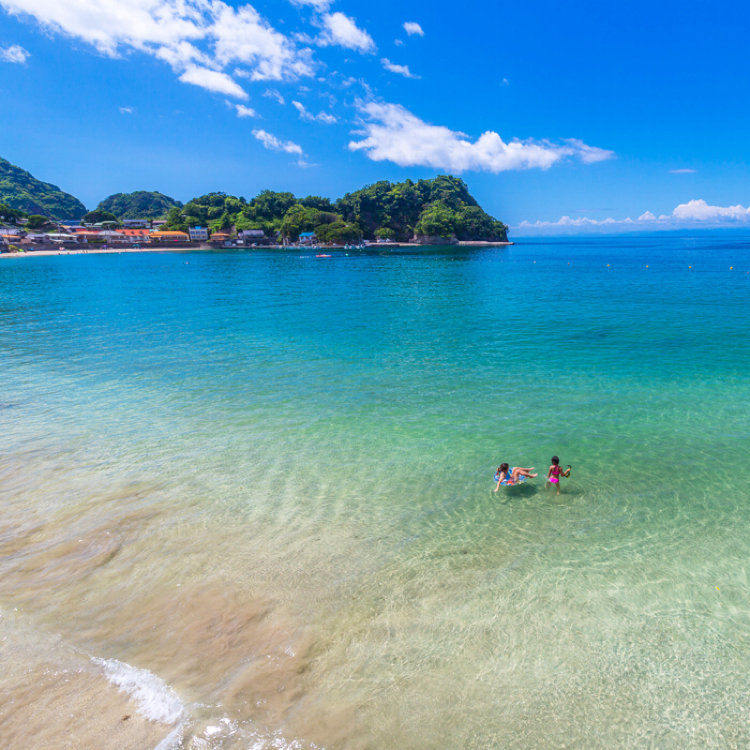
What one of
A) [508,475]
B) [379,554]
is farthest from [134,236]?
[379,554]

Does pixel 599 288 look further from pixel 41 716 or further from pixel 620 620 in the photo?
pixel 41 716

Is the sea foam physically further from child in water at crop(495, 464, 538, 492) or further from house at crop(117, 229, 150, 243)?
house at crop(117, 229, 150, 243)

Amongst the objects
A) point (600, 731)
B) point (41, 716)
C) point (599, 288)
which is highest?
point (599, 288)

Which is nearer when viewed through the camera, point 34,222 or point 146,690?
point 146,690

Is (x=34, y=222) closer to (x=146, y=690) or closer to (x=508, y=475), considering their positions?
(x=508, y=475)

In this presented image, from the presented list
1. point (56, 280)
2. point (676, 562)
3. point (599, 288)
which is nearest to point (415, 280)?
point (599, 288)

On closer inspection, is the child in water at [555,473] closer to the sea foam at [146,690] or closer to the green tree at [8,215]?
the sea foam at [146,690]
